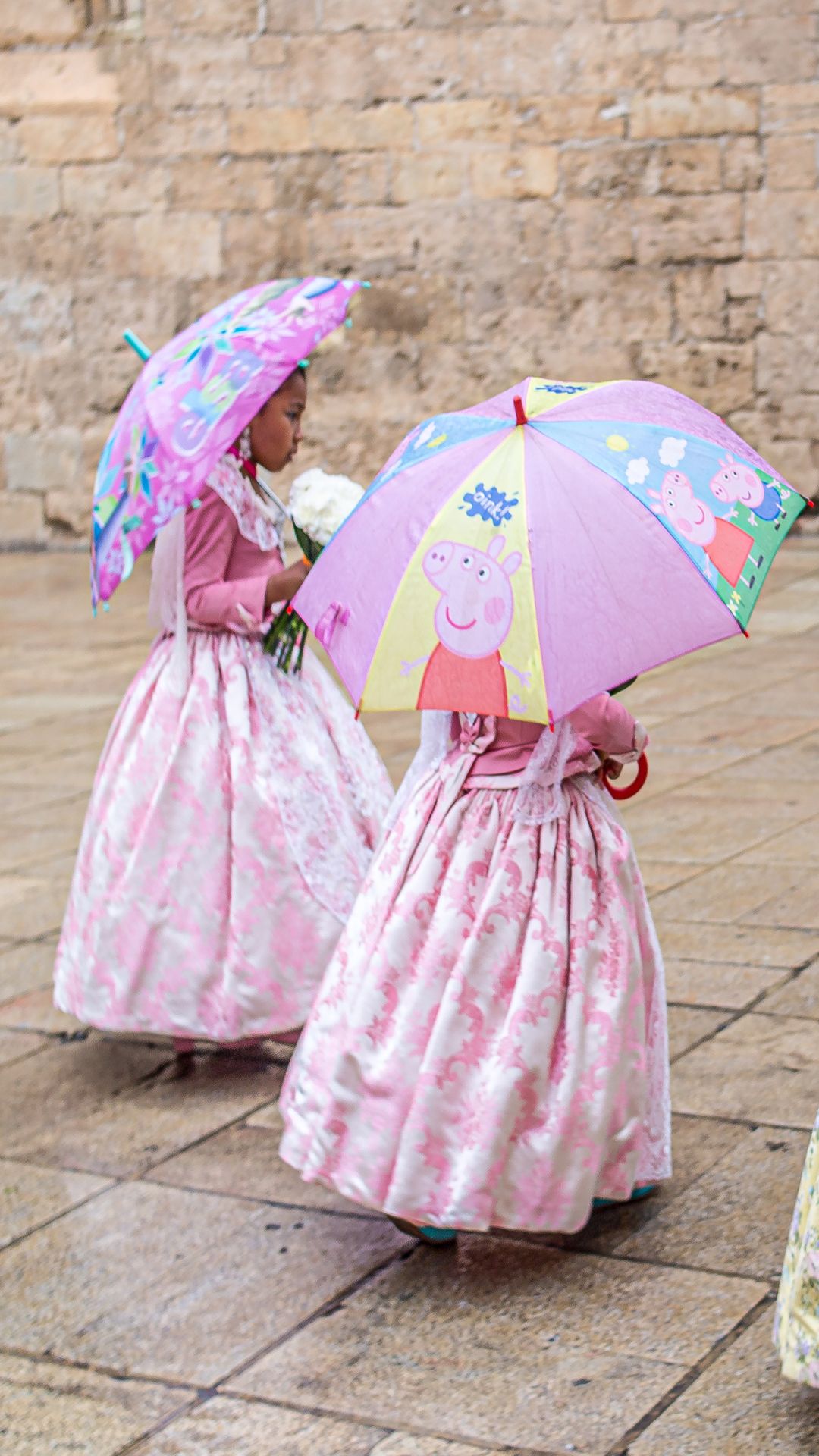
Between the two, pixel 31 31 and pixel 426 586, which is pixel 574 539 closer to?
pixel 426 586

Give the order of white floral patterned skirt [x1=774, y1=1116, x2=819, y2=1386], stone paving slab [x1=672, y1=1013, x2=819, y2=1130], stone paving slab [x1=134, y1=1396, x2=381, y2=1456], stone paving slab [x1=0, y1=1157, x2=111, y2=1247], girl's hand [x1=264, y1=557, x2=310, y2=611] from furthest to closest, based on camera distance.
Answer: girl's hand [x1=264, y1=557, x2=310, y2=611] < stone paving slab [x1=672, y1=1013, x2=819, y2=1130] < stone paving slab [x1=0, y1=1157, x2=111, y2=1247] < stone paving slab [x1=134, y1=1396, x2=381, y2=1456] < white floral patterned skirt [x1=774, y1=1116, x2=819, y2=1386]

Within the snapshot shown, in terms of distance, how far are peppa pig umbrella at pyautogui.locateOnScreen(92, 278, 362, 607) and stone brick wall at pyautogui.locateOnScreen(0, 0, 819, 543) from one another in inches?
270

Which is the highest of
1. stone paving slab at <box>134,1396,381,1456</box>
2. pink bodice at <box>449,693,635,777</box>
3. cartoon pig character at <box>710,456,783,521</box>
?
cartoon pig character at <box>710,456,783,521</box>

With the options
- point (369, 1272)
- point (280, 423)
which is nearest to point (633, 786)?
point (369, 1272)

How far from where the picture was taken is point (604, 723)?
2.60 m

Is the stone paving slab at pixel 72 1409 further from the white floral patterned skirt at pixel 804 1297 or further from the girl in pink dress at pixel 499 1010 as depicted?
the white floral patterned skirt at pixel 804 1297

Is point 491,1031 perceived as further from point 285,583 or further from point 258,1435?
point 285,583

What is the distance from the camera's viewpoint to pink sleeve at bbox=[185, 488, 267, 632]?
3.44 meters

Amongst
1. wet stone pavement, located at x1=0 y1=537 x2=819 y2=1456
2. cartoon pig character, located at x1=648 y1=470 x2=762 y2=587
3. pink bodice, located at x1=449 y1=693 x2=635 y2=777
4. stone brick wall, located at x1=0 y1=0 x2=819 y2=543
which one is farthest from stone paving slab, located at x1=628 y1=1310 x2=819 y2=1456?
stone brick wall, located at x1=0 y1=0 x2=819 y2=543

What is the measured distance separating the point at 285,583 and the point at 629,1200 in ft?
4.26

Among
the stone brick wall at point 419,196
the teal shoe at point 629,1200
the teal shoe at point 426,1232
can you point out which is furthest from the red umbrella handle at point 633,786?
the stone brick wall at point 419,196

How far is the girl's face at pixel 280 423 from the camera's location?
342cm

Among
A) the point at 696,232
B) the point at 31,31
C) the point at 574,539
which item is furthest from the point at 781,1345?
the point at 31,31

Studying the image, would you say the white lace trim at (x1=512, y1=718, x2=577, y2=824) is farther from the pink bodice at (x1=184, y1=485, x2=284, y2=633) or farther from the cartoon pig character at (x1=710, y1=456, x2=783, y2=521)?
the pink bodice at (x1=184, y1=485, x2=284, y2=633)
